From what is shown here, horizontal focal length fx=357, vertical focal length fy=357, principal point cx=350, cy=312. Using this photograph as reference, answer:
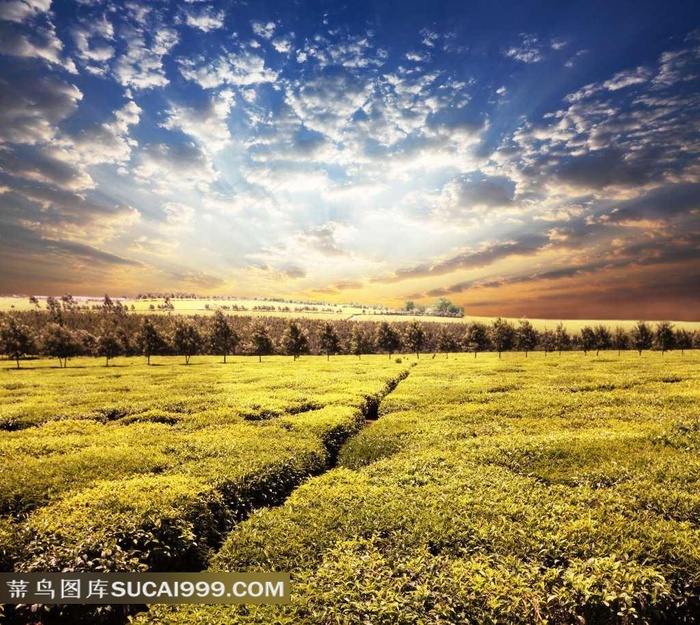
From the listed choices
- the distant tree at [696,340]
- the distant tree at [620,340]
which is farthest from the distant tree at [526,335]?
the distant tree at [696,340]

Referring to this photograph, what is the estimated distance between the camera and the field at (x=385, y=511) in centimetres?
810

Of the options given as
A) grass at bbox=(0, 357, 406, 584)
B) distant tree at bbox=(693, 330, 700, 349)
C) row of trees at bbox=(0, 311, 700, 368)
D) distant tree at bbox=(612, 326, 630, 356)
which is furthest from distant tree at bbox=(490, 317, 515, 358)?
grass at bbox=(0, 357, 406, 584)

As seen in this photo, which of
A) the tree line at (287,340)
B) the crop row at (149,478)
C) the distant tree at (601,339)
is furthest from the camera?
the distant tree at (601,339)

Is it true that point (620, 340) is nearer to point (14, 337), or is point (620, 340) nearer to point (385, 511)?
point (385, 511)

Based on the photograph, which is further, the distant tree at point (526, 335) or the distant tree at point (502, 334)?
the distant tree at point (526, 335)

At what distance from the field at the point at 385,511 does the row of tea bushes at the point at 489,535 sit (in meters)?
0.06

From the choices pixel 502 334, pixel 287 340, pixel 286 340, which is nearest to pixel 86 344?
pixel 286 340

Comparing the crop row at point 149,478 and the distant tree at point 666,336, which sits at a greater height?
the distant tree at point 666,336

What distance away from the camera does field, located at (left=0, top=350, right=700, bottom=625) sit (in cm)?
810

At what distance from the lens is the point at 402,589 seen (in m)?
8.37

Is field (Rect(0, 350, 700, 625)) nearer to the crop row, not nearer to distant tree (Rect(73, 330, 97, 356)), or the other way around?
the crop row

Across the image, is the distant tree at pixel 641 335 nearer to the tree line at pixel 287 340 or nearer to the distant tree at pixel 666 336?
the tree line at pixel 287 340

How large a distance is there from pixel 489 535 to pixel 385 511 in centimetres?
324

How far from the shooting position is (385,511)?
1183cm
